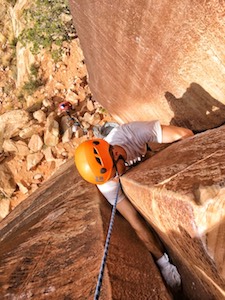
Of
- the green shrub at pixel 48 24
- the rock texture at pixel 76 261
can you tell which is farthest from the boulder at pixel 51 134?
the rock texture at pixel 76 261

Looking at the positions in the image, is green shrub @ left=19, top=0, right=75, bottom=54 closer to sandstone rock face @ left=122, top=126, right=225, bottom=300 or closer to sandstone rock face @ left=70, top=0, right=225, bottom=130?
sandstone rock face @ left=70, top=0, right=225, bottom=130

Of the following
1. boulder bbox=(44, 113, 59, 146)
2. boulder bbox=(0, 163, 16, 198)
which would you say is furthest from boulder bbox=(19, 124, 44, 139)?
boulder bbox=(0, 163, 16, 198)

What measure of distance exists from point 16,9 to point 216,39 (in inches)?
448

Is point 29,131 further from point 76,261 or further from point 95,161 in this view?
point 76,261

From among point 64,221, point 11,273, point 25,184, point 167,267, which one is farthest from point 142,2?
point 25,184

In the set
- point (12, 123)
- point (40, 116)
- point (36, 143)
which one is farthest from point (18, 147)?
point (40, 116)

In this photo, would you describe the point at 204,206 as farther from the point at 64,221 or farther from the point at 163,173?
the point at 64,221

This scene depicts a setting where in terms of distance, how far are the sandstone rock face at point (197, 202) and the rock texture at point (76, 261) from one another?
1.56ft

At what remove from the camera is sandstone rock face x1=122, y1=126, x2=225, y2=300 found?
49.8 inches

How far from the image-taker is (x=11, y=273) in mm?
2174

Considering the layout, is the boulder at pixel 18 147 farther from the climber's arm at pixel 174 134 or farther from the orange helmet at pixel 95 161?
the climber's arm at pixel 174 134

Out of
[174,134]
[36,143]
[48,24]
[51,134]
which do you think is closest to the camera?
[174,134]

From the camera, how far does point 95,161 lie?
2.70 meters

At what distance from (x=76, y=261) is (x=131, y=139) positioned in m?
1.41
